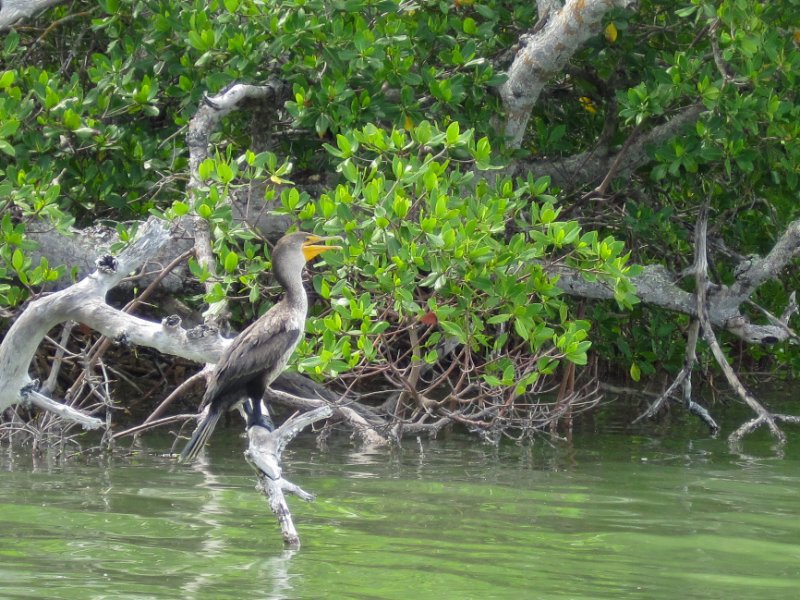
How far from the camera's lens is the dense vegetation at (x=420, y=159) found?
6.47 m

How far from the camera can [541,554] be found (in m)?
5.09

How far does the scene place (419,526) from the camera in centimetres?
565

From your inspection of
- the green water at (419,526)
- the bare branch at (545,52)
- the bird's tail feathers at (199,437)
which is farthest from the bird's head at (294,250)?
the bare branch at (545,52)

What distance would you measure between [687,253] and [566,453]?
1933 mm

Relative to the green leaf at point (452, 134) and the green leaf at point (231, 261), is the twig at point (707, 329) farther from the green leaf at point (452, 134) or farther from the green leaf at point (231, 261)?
the green leaf at point (231, 261)

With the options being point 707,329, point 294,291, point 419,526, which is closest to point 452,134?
point 294,291

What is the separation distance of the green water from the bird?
0.46 m

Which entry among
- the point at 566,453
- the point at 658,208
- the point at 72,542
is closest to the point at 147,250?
the point at 72,542

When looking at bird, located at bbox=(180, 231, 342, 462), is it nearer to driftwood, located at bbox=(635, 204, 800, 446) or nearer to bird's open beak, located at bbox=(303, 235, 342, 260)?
bird's open beak, located at bbox=(303, 235, 342, 260)

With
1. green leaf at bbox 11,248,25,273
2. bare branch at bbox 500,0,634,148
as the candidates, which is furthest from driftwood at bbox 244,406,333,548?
bare branch at bbox 500,0,634,148

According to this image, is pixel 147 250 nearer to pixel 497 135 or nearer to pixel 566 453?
pixel 497 135

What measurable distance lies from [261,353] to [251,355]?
6 cm

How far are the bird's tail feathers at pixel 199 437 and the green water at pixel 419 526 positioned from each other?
335 millimetres

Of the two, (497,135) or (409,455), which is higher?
(497,135)
